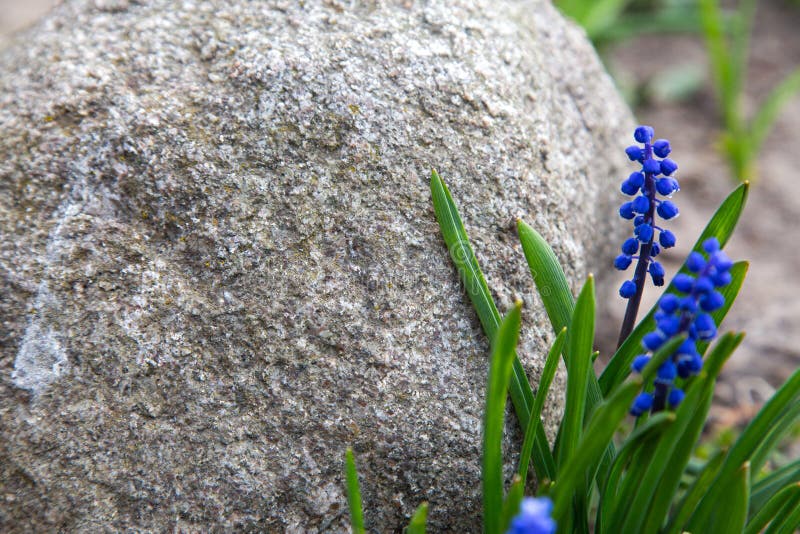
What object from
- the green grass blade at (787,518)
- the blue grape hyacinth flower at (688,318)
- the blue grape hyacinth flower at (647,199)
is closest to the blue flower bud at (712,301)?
the blue grape hyacinth flower at (688,318)

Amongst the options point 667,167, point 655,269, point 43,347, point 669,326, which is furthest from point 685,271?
point 43,347

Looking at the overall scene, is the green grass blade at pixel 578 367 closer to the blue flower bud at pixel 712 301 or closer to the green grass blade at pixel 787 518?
the blue flower bud at pixel 712 301

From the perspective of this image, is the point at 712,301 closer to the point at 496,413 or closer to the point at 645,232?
the point at 645,232

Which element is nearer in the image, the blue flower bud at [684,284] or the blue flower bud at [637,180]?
the blue flower bud at [684,284]

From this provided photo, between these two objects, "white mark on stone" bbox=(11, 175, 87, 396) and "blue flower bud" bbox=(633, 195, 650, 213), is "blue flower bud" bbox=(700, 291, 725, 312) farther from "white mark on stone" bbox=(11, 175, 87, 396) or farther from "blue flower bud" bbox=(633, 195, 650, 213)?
"white mark on stone" bbox=(11, 175, 87, 396)

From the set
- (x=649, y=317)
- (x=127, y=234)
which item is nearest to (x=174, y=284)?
(x=127, y=234)

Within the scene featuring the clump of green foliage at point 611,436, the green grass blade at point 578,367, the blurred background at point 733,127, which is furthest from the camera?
the blurred background at point 733,127
